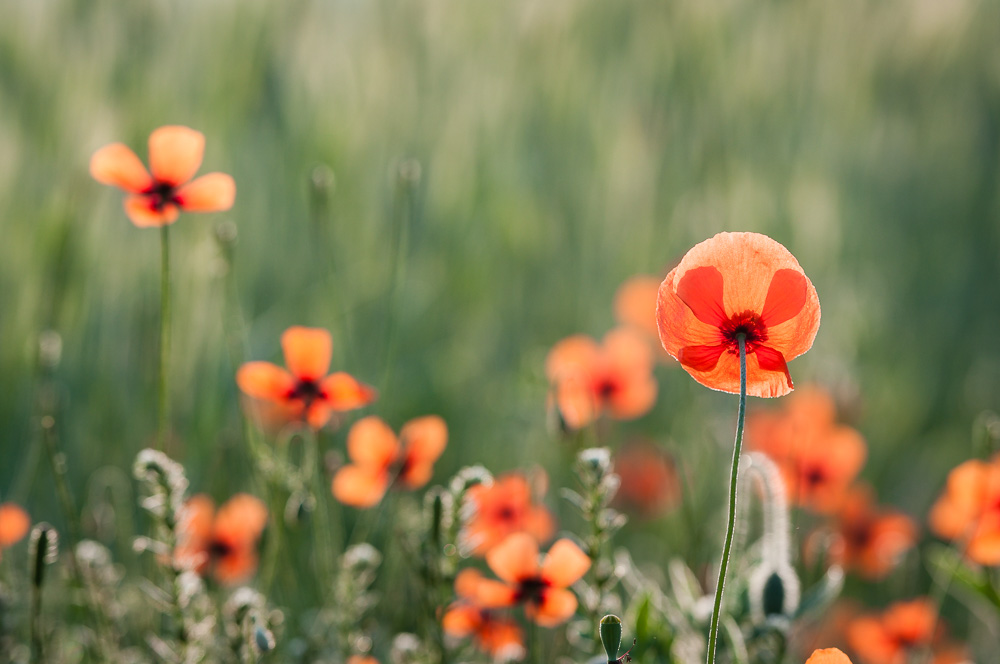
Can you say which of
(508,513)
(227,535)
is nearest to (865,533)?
(508,513)

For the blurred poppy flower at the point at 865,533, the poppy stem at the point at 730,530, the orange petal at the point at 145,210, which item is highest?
the orange petal at the point at 145,210

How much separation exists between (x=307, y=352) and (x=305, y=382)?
31mm

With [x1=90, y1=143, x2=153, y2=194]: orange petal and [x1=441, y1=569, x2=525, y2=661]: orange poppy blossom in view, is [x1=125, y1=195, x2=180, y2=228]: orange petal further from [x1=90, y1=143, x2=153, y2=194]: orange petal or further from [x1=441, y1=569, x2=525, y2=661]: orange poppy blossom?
[x1=441, y1=569, x2=525, y2=661]: orange poppy blossom

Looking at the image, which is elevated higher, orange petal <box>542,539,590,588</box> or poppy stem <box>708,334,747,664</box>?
poppy stem <box>708,334,747,664</box>

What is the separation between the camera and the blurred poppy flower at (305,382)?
0.76 m

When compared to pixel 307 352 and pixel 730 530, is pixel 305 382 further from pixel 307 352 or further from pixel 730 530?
pixel 730 530

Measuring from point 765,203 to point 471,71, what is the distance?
64 cm

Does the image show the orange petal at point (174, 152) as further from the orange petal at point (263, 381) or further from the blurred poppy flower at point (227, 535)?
the blurred poppy flower at point (227, 535)

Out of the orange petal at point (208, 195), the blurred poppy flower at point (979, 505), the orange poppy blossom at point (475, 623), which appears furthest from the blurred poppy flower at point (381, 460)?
the blurred poppy flower at point (979, 505)

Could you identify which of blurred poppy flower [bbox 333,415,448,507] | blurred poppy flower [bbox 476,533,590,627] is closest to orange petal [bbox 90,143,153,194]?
blurred poppy flower [bbox 333,415,448,507]

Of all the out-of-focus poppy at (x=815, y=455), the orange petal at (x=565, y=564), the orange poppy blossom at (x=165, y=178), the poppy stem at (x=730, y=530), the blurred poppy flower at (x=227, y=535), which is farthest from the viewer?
the out-of-focus poppy at (x=815, y=455)

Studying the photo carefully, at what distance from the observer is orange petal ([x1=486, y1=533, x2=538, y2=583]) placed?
2.20 feet

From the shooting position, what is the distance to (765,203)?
72.4 inches

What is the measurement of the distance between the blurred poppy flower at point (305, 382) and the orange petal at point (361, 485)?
69 mm
